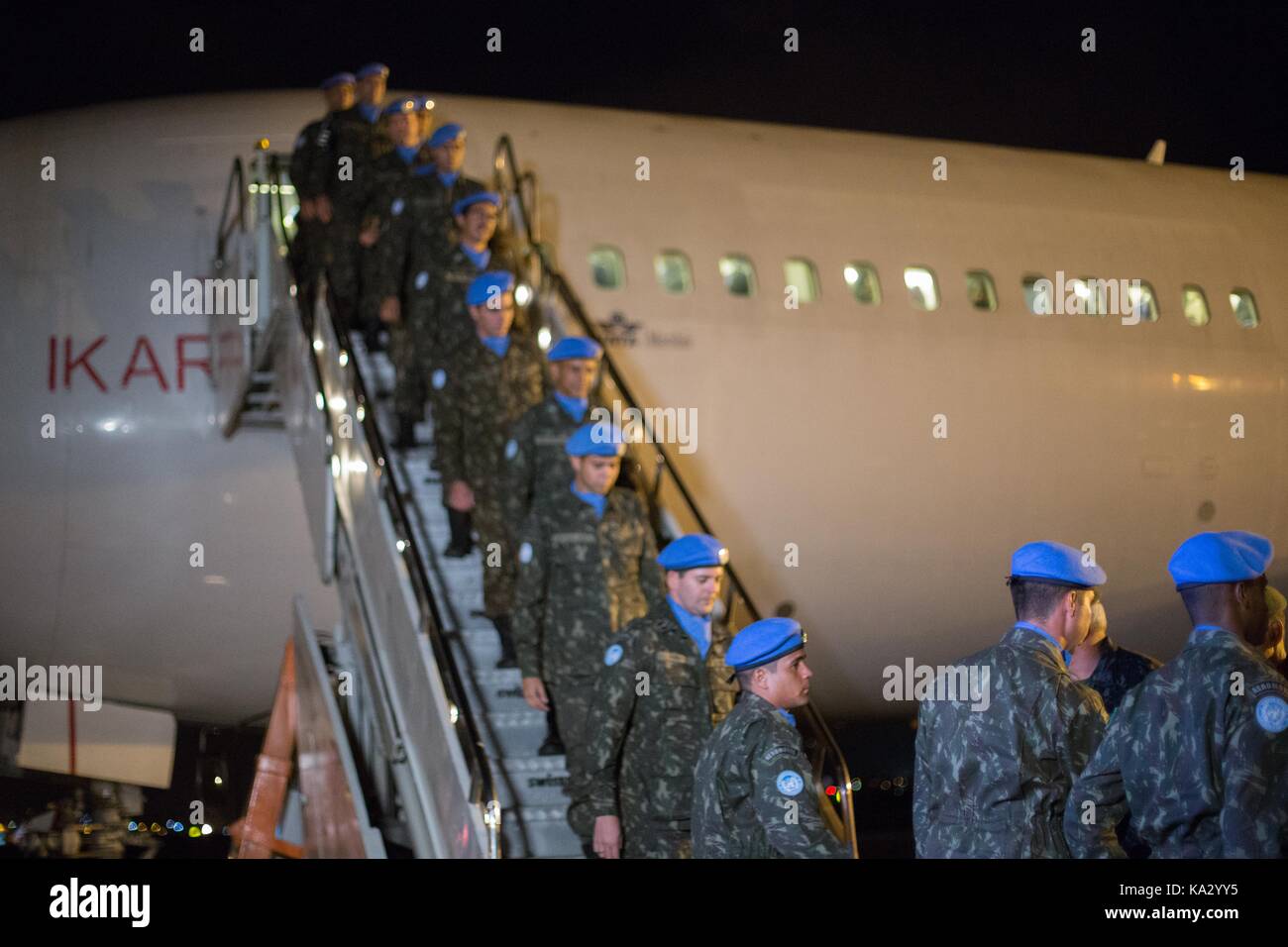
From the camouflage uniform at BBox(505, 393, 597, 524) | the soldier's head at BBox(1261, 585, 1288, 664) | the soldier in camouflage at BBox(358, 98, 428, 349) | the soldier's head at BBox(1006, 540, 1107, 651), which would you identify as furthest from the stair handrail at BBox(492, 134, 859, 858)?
the soldier's head at BBox(1006, 540, 1107, 651)

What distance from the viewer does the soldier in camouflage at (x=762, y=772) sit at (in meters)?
3.97

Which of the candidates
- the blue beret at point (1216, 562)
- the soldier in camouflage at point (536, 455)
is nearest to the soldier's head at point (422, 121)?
the soldier in camouflage at point (536, 455)

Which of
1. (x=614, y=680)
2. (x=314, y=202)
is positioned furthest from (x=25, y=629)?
(x=614, y=680)

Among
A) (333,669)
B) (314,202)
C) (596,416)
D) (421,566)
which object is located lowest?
(333,669)

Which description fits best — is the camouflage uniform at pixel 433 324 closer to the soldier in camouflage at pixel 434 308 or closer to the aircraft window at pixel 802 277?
the soldier in camouflage at pixel 434 308

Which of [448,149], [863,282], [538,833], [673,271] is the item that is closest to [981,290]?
[863,282]

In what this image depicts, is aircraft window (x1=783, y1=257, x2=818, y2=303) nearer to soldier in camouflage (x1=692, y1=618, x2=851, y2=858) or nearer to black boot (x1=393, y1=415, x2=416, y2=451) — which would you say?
black boot (x1=393, y1=415, x2=416, y2=451)

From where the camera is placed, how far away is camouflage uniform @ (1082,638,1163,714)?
18.1ft

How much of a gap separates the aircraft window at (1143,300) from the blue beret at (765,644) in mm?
8386

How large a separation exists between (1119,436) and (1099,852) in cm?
828

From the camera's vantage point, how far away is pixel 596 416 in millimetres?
7047

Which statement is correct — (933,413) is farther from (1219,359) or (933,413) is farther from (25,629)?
(25,629)

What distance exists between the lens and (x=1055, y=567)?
401 centimetres

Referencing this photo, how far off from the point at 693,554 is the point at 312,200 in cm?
488
